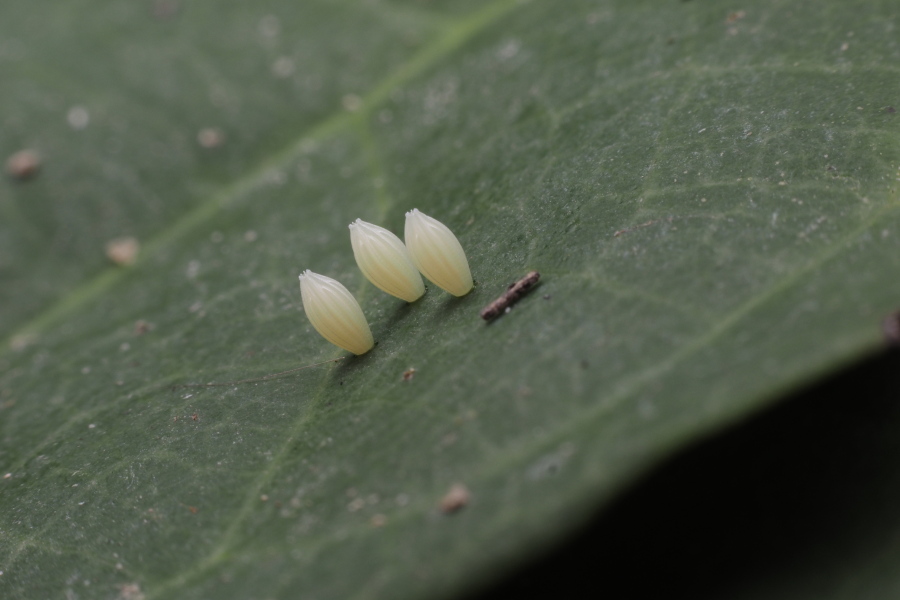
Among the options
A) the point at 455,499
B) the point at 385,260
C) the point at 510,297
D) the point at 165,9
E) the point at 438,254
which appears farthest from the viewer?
the point at 165,9

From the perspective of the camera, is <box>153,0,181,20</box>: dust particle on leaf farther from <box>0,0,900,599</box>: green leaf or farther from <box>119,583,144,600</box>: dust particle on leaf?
<box>119,583,144,600</box>: dust particle on leaf

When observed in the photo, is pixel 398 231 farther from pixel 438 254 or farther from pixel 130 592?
pixel 130 592

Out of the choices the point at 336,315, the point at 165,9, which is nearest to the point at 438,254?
the point at 336,315

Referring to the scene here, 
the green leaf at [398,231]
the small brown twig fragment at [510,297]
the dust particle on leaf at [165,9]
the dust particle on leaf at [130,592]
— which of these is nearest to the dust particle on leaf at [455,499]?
the green leaf at [398,231]

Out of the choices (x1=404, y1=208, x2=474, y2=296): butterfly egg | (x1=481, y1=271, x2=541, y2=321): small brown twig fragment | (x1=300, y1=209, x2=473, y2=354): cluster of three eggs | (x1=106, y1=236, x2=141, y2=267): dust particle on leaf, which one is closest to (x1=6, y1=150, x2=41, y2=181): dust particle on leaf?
(x1=106, y1=236, x2=141, y2=267): dust particle on leaf

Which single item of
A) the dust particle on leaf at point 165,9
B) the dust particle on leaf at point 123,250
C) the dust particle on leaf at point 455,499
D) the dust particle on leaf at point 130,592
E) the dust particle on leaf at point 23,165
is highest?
the dust particle on leaf at point 165,9

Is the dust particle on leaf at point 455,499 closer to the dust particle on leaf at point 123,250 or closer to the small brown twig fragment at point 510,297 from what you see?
the small brown twig fragment at point 510,297
